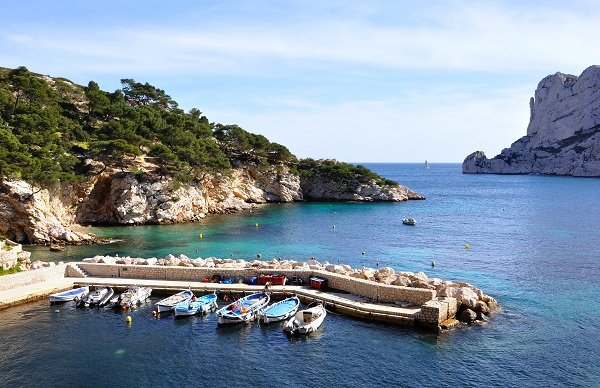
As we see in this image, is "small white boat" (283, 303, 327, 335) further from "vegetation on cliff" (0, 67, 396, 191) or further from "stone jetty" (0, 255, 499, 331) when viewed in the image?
"vegetation on cliff" (0, 67, 396, 191)

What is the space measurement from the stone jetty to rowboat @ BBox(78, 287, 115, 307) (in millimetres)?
2141

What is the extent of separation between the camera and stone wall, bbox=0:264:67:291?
111ft

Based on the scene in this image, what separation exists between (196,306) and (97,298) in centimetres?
745

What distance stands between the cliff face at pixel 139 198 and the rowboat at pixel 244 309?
1257 inches

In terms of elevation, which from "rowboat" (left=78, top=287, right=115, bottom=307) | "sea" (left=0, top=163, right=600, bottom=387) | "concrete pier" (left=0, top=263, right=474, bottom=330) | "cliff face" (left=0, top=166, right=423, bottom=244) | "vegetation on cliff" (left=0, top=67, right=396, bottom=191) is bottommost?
"sea" (left=0, top=163, right=600, bottom=387)

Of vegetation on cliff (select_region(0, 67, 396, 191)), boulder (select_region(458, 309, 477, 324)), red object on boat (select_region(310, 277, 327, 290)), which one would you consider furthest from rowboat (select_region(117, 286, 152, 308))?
vegetation on cliff (select_region(0, 67, 396, 191))

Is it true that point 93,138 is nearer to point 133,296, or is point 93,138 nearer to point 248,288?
point 133,296

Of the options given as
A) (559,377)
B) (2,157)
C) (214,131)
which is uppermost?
(214,131)

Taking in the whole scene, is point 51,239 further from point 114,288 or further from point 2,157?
point 114,288

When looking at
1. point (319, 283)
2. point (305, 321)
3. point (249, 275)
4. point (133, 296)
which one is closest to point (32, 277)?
point (133, 296)

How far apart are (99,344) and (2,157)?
35546mm

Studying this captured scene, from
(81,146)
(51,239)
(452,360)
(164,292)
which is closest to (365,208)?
(81,146)

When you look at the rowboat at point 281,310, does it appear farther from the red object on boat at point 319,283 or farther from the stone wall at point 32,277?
the stone wall at point 32,277

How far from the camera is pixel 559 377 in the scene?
2291 centimetres
